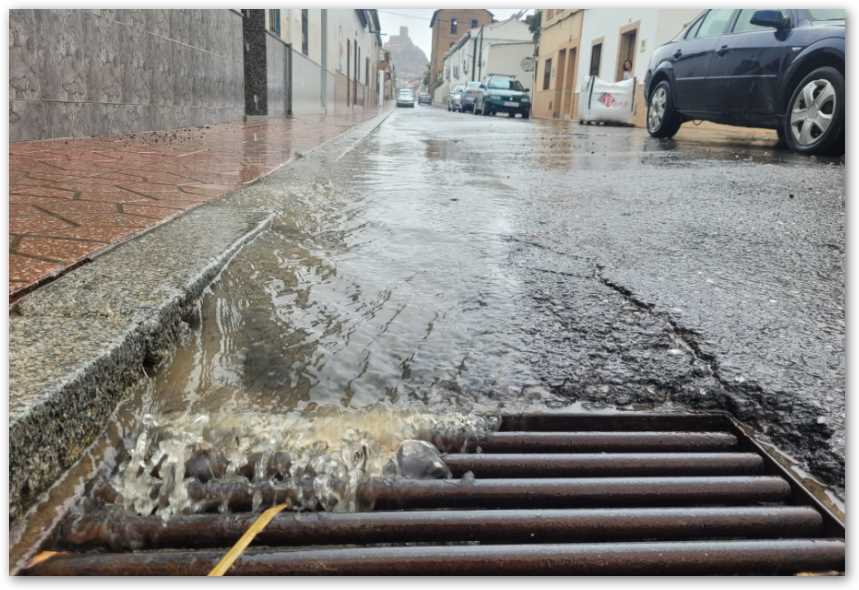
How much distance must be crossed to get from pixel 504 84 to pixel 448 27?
67786mm

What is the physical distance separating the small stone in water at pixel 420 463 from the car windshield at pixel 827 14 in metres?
6.35

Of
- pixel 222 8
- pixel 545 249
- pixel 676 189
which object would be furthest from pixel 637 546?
pixel 222 8

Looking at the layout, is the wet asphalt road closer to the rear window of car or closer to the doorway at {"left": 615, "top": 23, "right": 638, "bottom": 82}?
the doorway at {"left": 615, "top": 23, "right": 638, "bottom": 82}

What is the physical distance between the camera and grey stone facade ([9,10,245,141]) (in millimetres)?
4941

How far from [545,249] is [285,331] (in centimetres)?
124

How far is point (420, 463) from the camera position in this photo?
3.97ft

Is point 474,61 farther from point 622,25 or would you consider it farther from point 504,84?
point 622,25

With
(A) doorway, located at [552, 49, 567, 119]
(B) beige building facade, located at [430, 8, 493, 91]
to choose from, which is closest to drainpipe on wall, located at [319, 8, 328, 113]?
(A) doorway, located at [552, 49, 567, 119]

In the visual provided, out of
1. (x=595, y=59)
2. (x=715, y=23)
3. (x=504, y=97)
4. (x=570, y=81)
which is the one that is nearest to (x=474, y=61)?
(x=570, y=81)

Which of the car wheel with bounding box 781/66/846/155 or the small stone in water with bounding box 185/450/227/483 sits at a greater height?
the car wheel with bounding box 781/66/846/155

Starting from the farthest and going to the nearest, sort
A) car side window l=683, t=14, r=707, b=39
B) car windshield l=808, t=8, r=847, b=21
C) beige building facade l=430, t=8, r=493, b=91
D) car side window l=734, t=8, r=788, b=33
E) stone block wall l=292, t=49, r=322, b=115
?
beige building facade l=430, t=8, r=493, b=91, stone block wall l=292, t=49, r=322, b=115, car side window l=683, t=14, r=707, b=39, car side window l=734, t=8, r=788, b=33, car windshield l=808, t=8, r=847, b=21

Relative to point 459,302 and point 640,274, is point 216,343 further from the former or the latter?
point 640,274

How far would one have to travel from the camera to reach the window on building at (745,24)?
6.69 metres

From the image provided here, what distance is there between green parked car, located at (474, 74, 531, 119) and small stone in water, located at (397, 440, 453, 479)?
24.0m
